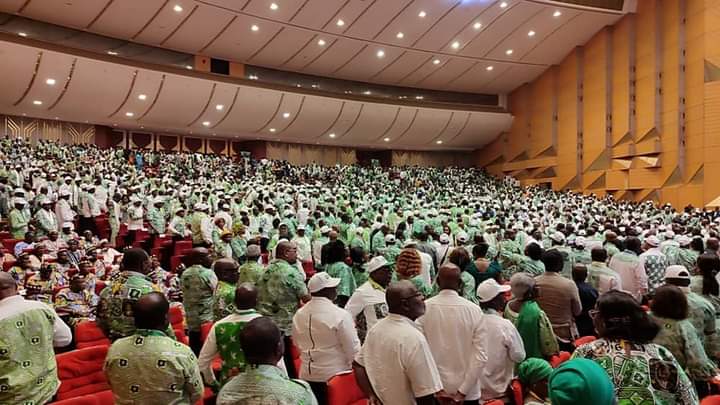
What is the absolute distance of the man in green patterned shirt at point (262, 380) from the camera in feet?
7.59

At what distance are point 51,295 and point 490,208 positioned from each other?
13.2m

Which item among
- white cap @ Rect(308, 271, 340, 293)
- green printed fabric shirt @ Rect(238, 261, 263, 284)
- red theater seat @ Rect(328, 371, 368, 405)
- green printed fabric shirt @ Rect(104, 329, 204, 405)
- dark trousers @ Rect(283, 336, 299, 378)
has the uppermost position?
white cap @ Rect(308, 271, 340, 293)

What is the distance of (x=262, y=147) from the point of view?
3331 cm

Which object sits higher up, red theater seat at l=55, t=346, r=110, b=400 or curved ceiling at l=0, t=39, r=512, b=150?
curved ceiling at l=0, t=39, r=512, b=150

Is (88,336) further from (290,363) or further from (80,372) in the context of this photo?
(290,363)

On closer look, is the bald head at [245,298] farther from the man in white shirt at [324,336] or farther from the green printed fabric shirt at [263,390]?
the green printed fabric shirt at [263,390]

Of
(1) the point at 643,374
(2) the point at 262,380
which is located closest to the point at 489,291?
(1) the point at 643,374

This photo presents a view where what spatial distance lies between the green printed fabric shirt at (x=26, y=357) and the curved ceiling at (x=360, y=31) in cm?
2134

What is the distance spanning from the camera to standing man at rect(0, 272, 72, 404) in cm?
315

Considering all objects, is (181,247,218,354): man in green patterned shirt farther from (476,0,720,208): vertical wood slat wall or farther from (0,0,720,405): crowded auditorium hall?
(476,0,720,208): vertical wood slat wall

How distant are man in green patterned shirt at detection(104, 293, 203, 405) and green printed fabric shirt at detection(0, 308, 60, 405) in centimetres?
76

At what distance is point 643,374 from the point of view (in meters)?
2.32

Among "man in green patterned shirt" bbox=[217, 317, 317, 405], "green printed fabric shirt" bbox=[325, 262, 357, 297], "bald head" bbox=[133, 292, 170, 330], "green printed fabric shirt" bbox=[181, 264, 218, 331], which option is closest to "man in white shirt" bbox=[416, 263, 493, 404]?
"man in green patterned shirt" bbox=[217, 317, 317, 405]

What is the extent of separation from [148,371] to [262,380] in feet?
2.43
